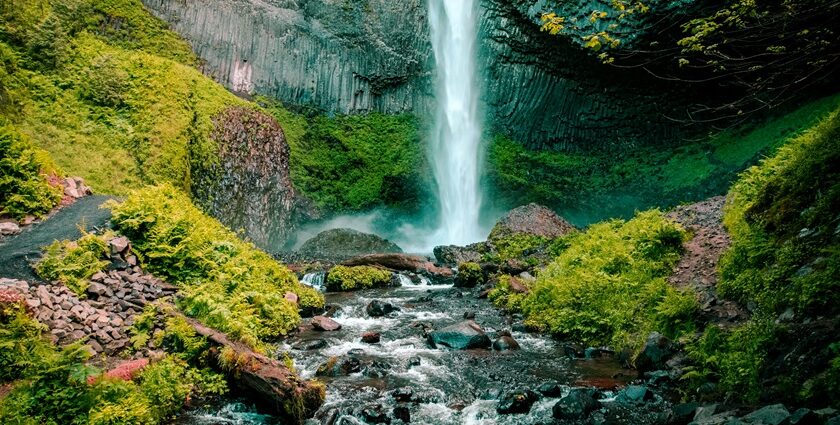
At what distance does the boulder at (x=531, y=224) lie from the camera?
71.2 feet

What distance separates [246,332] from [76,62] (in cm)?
1697

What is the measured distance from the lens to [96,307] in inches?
297

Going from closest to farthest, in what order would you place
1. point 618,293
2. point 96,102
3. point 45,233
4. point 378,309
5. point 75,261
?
point 75,261 < point 45,233 < point 618,293 < point 378,309 < point 96,102

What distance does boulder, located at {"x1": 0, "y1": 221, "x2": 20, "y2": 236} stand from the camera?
32.1 feet

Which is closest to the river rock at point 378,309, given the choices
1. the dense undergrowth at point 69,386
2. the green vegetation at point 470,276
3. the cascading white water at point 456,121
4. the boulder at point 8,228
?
the green vegetation at point 470,276

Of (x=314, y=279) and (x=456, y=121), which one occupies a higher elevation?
(x=456, y=121)

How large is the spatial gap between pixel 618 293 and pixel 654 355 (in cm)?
247

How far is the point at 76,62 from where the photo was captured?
63.7 ft

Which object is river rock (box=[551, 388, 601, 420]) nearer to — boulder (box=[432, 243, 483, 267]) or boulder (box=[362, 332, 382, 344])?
boulder (box=[362, 332, 382, 344])

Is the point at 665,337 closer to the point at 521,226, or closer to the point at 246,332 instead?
the point at 246,332

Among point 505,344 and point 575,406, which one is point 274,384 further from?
point 505,344

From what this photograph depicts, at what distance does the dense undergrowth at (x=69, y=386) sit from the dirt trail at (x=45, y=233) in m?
1.91

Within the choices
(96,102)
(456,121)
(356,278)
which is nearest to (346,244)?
(356,278)

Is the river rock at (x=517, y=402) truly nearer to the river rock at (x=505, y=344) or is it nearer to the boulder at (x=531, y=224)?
the river rock at (x=505, y=344)
